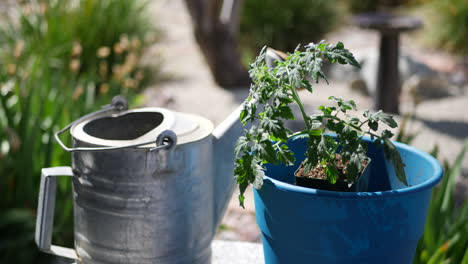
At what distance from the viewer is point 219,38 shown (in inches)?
197

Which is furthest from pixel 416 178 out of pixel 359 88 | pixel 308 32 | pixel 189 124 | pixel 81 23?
pixel 308 32

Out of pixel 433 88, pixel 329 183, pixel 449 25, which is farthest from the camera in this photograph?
pixel 449 25

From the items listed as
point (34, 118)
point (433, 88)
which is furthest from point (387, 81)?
point (34, 118)

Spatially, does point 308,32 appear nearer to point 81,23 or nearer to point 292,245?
point 81,23

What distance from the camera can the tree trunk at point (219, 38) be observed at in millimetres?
4763

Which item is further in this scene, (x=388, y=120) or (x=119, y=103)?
(x=119, y=103)

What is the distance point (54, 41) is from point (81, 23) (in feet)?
1.28

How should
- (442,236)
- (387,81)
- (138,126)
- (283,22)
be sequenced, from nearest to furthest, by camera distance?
(138,126) → (442,236) → (387,81) → (283,22)

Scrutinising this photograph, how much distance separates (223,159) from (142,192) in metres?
0.22

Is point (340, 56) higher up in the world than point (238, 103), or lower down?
higher up

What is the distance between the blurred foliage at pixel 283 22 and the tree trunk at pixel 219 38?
937 millimetres

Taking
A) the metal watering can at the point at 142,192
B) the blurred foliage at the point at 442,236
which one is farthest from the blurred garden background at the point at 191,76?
the metal watering can at the point at 142,192

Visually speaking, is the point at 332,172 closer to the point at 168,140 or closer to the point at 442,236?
the point at 168,140

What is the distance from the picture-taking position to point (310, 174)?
0.94m
